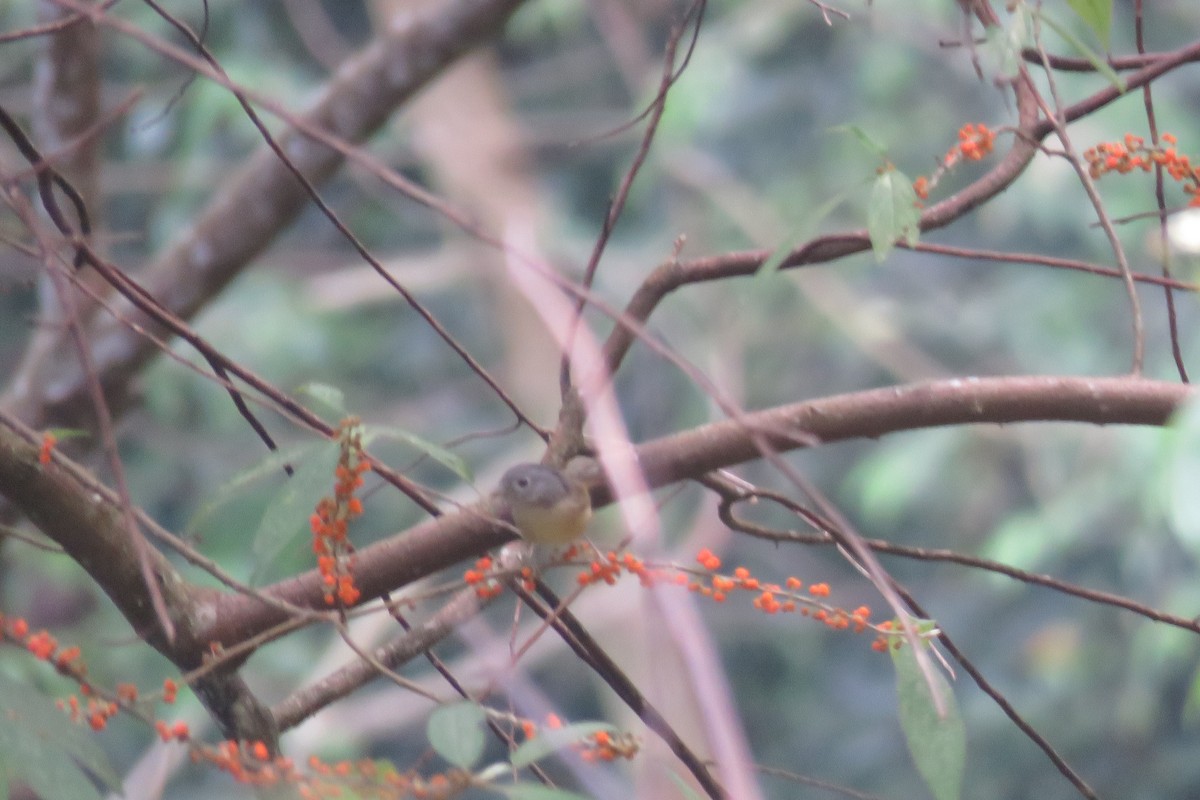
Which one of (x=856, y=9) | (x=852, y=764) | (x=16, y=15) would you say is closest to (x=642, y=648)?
(x=852, y=764)

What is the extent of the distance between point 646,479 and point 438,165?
365cm

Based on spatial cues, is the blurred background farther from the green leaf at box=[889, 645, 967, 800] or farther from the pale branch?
the green leaf at box=[889, 645, 967, 800]

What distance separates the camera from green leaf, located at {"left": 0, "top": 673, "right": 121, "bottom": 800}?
508mm

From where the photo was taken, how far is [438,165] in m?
4.20

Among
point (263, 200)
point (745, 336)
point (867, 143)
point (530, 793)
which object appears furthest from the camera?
point (745, 336)

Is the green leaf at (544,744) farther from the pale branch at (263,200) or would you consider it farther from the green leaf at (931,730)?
the pale branch at (263,200)

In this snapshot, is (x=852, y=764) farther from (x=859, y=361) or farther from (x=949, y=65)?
(x=949, y=65)

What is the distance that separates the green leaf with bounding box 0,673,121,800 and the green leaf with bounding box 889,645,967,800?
0.36 m

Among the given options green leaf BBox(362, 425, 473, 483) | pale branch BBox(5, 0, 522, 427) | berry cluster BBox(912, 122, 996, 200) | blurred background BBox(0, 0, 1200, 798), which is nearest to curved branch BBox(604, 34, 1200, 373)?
berry cluster BBox(912, 122, 996, 200)

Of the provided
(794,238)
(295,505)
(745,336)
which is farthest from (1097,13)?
(745,336)

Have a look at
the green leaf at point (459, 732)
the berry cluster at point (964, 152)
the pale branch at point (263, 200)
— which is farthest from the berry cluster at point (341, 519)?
the pale branch at point (263, 200)

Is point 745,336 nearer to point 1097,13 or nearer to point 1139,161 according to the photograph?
point 1139,161

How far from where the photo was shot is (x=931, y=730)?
0.59 m

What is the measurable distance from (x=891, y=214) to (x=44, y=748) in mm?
491
